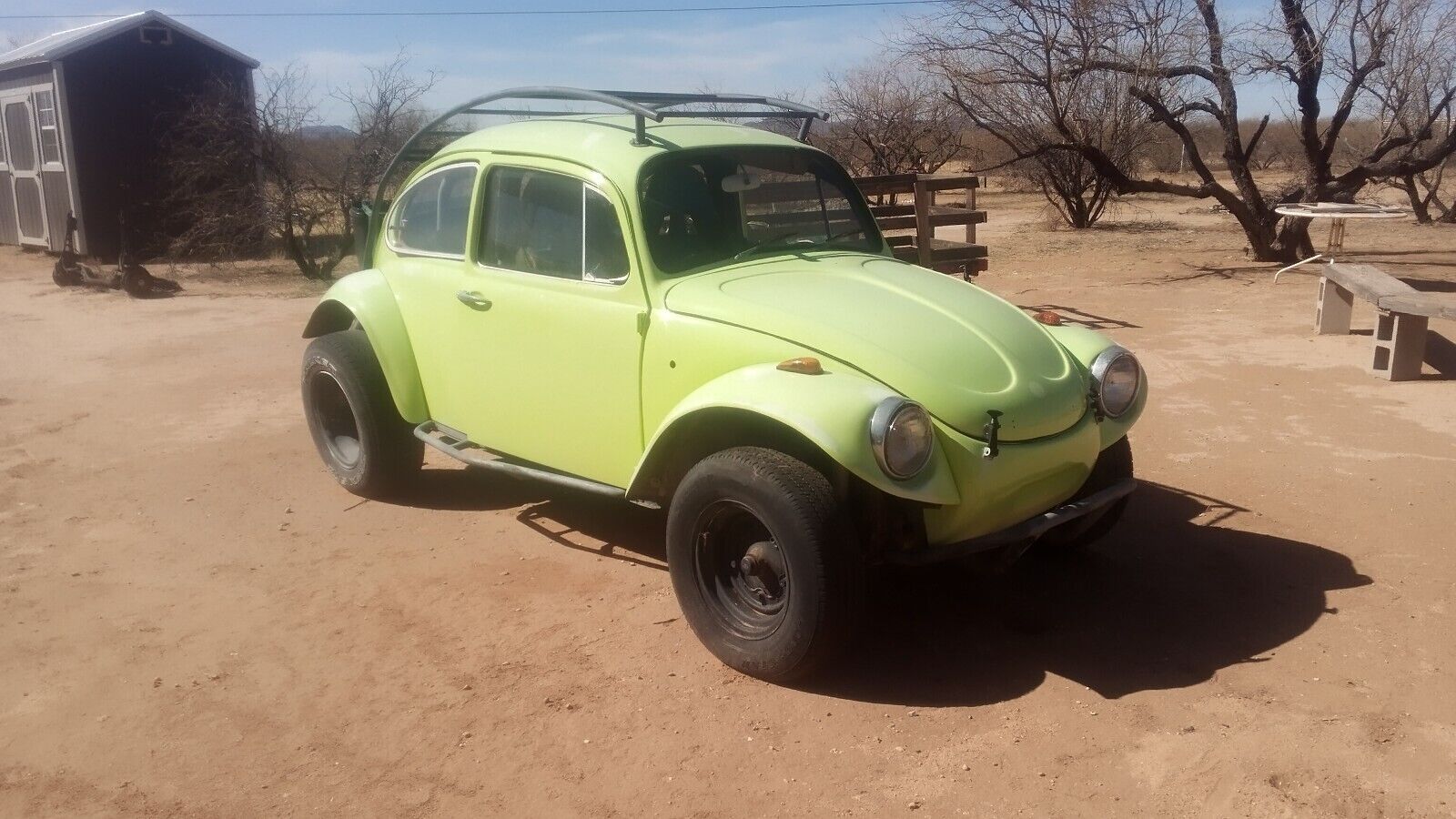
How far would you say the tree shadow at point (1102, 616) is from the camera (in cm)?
385

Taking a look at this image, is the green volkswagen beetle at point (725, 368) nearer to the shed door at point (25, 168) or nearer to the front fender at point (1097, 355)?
the front fender at point (1097, 355)

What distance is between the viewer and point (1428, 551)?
15.7 ft

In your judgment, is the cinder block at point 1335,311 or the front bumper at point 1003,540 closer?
the front bumper at point 1003,540

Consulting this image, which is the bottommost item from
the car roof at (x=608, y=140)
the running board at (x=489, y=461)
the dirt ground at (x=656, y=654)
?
the dirt ground at (x=656, y=654)

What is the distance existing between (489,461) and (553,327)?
2.35 feet

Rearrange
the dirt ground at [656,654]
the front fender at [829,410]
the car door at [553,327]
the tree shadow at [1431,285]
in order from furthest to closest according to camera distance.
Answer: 1. the tree shadow at [1431,285]
2. the car door at [553,327]
3. the front fender at [829,410]
4. the dirt ground at [656,654]

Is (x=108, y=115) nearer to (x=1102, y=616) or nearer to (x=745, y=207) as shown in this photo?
(x=745, y=207)

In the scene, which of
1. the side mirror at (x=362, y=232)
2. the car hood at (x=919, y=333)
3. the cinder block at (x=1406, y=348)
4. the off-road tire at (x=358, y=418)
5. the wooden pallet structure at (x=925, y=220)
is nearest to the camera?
the car hood at (x=919, y=333)

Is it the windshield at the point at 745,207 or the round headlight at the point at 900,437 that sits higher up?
the windshield at the point at 745,207

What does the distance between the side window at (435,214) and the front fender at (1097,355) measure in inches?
100.0

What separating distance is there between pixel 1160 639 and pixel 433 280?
3.33 meters

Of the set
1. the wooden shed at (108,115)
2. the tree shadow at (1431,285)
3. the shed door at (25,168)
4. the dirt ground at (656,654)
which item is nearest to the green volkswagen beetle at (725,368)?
the dirt ground at (656,654)

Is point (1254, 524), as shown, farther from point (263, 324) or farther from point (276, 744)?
point (263, 324)

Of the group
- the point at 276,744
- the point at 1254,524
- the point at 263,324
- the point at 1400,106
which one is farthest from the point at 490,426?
the point at 1400,106
